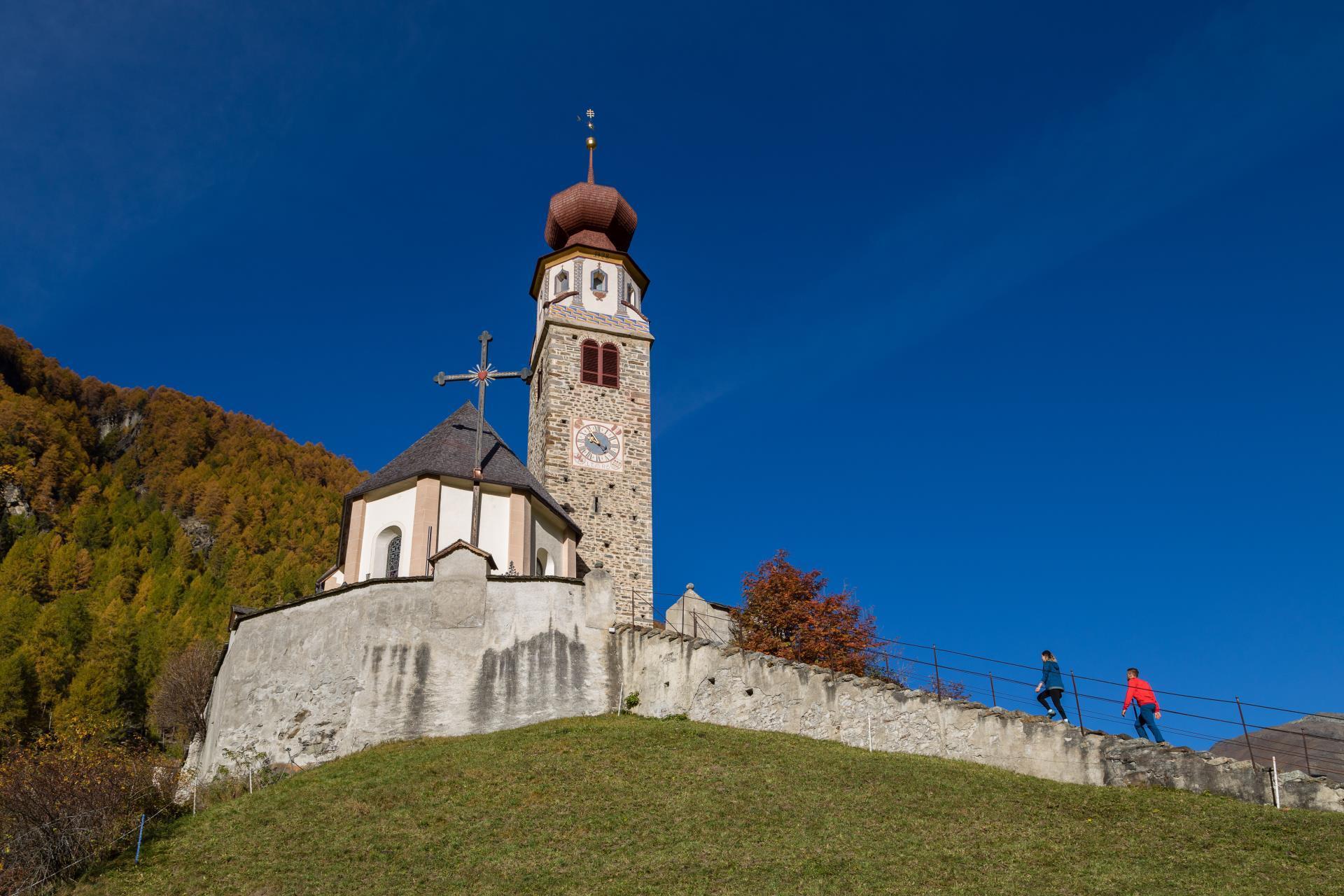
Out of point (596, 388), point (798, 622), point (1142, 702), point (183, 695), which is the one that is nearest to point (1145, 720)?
point (1142, 702)

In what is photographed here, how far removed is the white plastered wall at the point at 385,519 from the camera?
110ft

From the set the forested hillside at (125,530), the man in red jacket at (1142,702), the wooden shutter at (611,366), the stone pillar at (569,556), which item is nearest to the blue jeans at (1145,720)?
the man in red jacket at (1142,702)

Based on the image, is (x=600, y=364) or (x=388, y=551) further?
(x=600, y=364)

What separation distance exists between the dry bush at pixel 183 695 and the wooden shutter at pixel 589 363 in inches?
770

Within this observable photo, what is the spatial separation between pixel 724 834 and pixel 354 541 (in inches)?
754

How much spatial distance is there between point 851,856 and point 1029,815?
3.48 metres

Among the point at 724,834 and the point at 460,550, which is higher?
the point at 460,550

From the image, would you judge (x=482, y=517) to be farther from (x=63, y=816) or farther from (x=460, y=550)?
(x=63, y=816)

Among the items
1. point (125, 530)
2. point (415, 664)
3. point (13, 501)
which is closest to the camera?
point (415, 664)

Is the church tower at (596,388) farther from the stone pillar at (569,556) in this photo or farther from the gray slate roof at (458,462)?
the gray slate roof at (458,462)

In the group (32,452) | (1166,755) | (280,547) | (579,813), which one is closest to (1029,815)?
(1166,755)

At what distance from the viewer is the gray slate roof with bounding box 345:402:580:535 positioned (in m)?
34.4

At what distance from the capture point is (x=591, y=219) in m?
49.1

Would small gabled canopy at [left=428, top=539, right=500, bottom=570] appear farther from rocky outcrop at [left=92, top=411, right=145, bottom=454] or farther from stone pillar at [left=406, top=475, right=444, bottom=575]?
rocky outcrop at [left=92, top=411, right=145, bottom=454]
